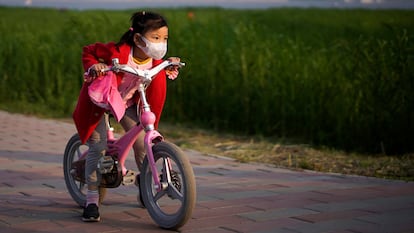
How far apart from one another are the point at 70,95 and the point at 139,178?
6.83 m

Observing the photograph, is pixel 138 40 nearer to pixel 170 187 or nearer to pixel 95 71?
pixel 95 71

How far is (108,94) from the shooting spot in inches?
176

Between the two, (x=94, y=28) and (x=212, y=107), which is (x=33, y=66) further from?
(x=212, y=107)

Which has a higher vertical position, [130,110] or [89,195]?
[130,110]

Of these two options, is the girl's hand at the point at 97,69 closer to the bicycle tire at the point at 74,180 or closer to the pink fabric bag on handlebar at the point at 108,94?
the pink fabric bag on handlebar at the point at 108,94

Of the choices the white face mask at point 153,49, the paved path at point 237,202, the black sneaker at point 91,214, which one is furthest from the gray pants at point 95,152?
the white face mask at point 153,49

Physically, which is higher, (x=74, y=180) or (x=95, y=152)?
(x=95, y=152)

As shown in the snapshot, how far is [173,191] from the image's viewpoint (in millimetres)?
4461

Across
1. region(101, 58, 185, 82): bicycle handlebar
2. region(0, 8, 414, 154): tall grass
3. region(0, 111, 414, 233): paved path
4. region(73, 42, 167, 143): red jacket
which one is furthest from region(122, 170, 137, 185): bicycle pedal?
region(0, 8, 414, 154): tall grass

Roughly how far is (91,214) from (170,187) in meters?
0.57

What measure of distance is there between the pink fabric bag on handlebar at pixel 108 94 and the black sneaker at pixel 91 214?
0.62 m

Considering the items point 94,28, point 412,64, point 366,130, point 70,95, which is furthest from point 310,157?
point 94,28

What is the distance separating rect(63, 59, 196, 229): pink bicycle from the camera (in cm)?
431

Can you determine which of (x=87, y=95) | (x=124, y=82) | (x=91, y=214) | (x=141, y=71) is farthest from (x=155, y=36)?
(x=91, y=214)
